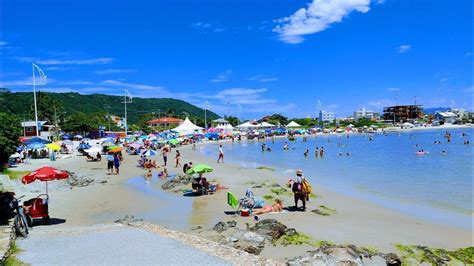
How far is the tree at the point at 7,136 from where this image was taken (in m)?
22.3

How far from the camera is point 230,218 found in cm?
1291

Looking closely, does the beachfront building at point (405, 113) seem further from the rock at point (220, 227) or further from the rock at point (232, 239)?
the rock at point (232, 239)

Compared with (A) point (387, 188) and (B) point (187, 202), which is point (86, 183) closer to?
(B) point (187, 202)

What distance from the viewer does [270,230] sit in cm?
1033

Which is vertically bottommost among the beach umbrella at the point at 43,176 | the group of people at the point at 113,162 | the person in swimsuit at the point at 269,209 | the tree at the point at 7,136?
the person in swimsuit at the point at 269,209

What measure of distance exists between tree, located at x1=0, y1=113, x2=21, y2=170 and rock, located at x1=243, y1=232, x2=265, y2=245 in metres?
18.1

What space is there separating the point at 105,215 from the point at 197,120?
11015 cm

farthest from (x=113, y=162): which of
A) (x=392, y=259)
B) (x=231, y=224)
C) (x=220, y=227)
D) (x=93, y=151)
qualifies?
(x=392, y=259)

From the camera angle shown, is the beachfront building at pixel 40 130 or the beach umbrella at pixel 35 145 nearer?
the beach umbrella at pixel 35 145

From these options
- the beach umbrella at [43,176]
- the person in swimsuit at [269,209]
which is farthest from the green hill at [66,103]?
the person in swimsuit at [269,209]

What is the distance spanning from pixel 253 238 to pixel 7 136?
63.6ft

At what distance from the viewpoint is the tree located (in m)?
22.3

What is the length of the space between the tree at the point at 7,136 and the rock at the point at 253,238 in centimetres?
1811

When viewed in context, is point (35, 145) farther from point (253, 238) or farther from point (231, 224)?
point (253, 238)
